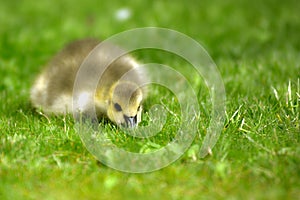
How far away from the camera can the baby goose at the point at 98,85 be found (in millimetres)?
4094

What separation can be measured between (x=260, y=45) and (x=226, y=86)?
200cm

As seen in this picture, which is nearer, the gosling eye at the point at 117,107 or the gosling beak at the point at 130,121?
the gosling beak at the point at 130,121

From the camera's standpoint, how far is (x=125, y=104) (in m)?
4.05

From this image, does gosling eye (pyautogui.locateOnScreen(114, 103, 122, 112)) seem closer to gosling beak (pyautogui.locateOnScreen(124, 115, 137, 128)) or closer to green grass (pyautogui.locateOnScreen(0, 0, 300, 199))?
gosling beak (pyautogui.locateOnScreen(124, 115, 137, 128))

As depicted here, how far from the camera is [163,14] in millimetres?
8219

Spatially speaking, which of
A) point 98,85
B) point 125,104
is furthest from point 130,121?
point 98,85

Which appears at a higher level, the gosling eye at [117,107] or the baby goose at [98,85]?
the baby goose at [98,85]

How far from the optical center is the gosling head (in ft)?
13.3

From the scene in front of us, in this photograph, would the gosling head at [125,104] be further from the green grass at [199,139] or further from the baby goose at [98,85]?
the green grass at [199,139]

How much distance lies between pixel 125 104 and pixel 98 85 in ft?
1.52

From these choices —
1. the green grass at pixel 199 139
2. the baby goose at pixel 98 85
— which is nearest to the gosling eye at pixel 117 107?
the baby goose at pixel 98 85

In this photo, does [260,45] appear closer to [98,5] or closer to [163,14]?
[163,14]

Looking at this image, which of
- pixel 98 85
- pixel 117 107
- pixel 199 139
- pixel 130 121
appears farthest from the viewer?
pixel 98 85

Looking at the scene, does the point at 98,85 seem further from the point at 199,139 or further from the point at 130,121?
the point at 199,139
